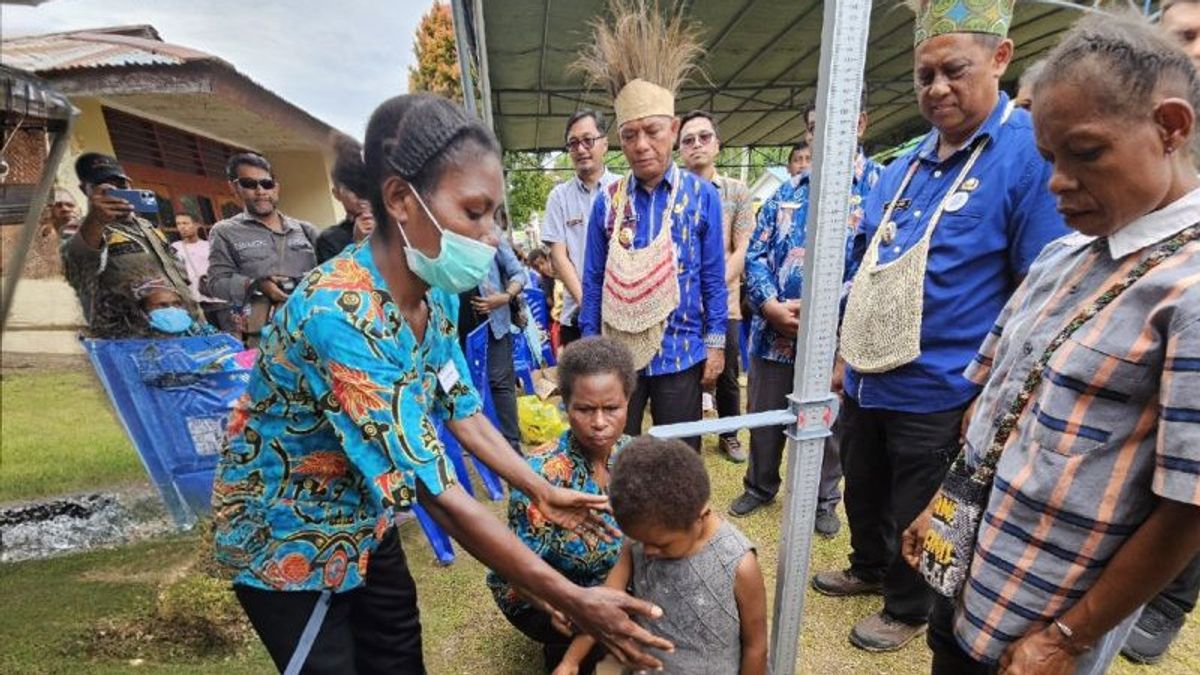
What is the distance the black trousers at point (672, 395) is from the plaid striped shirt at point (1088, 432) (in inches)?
58.9

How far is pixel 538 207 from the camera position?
24.4 meters

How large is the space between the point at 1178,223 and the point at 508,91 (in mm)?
10747

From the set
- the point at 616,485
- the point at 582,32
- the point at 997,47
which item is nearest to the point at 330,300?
the point at 616,485

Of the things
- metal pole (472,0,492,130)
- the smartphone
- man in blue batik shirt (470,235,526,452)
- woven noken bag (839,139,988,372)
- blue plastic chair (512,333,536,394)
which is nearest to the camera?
woven noken bag (839,139,988,372)

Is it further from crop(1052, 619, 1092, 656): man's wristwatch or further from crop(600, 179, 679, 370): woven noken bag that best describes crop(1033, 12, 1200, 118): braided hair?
crop(600, 179, 679, 370): woven noken bag

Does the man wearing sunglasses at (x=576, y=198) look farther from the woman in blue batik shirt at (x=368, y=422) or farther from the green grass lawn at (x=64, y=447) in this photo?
the green grass lawn at (x=64, y=447)

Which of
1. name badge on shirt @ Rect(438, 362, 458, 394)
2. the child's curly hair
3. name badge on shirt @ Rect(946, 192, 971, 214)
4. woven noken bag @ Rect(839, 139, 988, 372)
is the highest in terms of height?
name badge on shirt @ Rect(946, 192, 971, 214)

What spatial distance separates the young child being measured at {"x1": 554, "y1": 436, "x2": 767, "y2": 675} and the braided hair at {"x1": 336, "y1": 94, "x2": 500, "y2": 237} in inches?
33.3

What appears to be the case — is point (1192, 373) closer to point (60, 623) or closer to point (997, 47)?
point (997, 47)

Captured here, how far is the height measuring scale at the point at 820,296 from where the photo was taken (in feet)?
4.10

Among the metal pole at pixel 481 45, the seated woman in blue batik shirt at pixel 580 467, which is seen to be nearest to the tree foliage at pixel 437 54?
the metal pole at pixel 481 45

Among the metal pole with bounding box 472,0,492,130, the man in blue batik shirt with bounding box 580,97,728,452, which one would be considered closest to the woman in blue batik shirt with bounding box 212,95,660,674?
the man in blue batik shirt with bounding box 580,97,728,452

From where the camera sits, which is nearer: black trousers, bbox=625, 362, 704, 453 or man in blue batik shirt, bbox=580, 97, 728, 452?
man in blue batik shirt, bbox=580, 97, 728, 452

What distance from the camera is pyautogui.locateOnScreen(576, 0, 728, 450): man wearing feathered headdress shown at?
2.58 meters
